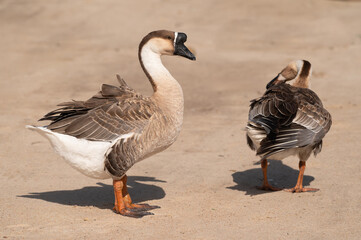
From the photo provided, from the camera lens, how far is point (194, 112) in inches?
442

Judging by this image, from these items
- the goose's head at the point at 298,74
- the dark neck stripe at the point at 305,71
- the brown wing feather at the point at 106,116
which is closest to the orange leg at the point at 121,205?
the brown wing feather at the point at 106,116

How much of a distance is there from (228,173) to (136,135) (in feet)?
7.83

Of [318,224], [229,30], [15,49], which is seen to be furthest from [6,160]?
[229,30]

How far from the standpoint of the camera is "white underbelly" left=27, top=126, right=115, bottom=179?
6.22 meters

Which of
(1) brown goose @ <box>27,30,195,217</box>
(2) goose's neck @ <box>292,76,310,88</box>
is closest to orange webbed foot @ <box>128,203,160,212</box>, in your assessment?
(1) brown goose @ <box>27,30,195,217</box>

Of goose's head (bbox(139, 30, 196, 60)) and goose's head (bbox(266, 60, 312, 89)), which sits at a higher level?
goose's head (bbox(139, 30, 196, 60))

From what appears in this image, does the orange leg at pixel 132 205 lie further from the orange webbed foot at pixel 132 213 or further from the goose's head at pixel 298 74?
the goose's head at pixel 298 74

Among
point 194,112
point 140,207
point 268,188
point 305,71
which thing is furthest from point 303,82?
point 140,207

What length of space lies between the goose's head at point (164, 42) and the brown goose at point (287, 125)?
132 centimetres

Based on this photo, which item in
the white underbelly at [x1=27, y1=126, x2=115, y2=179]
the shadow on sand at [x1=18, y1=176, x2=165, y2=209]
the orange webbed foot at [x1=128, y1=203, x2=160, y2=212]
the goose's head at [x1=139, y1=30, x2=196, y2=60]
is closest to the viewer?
the white underbelly at [x1=27, y1=126, x2=115, y2=179]

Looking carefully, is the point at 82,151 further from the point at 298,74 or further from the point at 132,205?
the point at 298,74

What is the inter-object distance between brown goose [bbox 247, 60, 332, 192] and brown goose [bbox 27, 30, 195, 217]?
1.19m

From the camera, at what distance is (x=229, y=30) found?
17.0 metres

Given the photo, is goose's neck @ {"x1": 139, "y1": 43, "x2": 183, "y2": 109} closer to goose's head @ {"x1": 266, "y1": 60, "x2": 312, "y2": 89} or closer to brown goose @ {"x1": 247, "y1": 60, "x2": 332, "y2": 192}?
brown goose @ {"x1": 247, "y1": 60, "x2": 332, "y2": 192}
